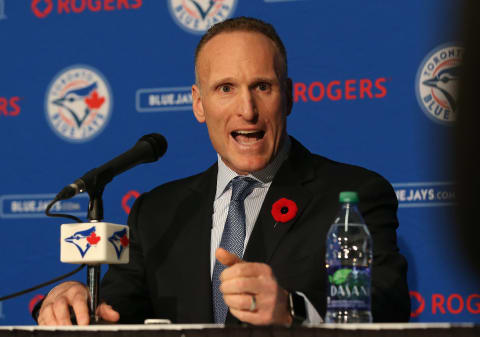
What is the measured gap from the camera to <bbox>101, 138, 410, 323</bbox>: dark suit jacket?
1.99 metres

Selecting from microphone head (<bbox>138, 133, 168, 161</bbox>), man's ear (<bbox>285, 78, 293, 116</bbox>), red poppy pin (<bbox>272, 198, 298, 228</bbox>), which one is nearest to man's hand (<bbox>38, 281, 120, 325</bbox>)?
microphone head (<bbox>138, 133, 168, 161</bbox>)

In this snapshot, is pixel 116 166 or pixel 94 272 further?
pixel 116 166

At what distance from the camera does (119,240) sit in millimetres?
1488

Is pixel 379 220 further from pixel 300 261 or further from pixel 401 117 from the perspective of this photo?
pixel 401 117

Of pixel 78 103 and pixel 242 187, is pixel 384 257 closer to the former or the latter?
pixel 242 187

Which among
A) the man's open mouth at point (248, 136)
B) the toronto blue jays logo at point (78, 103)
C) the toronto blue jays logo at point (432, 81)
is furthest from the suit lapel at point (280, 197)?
the toronto blue jays logo at point (78, 103)

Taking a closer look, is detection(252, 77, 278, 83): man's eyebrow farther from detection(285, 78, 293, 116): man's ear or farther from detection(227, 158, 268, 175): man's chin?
detection(227, 158, 268, 175): man's chin

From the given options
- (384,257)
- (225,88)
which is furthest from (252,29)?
(384,257)

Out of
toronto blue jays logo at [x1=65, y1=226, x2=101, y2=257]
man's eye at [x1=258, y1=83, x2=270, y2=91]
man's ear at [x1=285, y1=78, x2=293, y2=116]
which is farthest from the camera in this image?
man's ear at [x1=285, y1=78, x2=293, y2=116]

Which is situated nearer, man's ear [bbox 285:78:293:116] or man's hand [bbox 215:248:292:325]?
man's hand [bbox 215:248:292:325]

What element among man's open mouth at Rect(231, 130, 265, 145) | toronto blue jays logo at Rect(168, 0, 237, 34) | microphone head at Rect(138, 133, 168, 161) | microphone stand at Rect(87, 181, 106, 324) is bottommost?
microphone stand at Rect(87, 181, 106, 324)

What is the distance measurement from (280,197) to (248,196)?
0.38ft

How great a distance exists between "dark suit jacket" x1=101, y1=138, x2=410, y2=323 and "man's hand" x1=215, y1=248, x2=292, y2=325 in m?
0.47

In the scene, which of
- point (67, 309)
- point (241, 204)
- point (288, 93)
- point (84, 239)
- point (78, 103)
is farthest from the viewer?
point (78, 103)
